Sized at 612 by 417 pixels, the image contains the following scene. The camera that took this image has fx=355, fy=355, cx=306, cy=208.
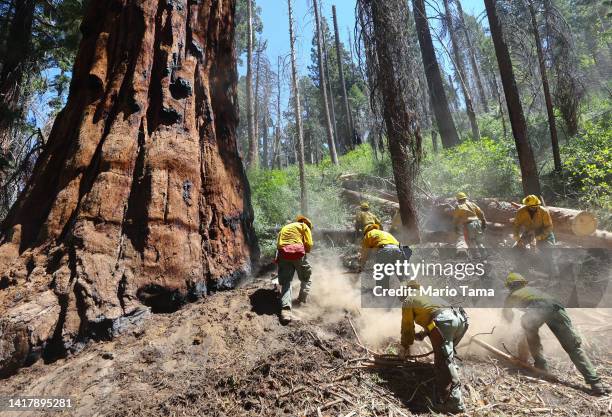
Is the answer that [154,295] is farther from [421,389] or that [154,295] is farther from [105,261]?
[421,389]

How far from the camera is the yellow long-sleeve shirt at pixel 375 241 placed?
6246mm

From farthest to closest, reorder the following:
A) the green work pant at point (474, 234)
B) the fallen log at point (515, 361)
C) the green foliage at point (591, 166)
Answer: the green foliage at point (591, 166), the green work pant at point (474, 234), the fallen log at point (515, 361)

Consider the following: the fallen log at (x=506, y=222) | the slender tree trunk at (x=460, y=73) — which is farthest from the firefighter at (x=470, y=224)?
the slender tree trunk at (x=460, y=73)

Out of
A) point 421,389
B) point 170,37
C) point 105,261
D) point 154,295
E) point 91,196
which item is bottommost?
point 421,389

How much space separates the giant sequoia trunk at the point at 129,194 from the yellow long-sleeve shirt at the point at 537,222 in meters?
5.69

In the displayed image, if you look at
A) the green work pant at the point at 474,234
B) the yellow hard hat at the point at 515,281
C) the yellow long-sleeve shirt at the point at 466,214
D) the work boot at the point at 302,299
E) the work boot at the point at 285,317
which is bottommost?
the work boot at the point at 285,317

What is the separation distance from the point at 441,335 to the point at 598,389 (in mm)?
1913

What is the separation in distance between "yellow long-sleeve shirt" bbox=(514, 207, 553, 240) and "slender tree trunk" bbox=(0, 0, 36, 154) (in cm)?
1148

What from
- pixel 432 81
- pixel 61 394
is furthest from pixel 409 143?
pixel 432 81

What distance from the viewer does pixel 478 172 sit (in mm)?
11984

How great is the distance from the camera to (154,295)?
4.57 meters

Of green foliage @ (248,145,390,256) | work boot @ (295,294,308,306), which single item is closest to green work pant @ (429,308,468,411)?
work boot @ (295,294,308,306)

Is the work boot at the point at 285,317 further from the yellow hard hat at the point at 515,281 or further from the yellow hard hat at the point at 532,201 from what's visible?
the yellow hard hat at the point at 532,201

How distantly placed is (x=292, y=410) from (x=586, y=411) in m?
3.11
